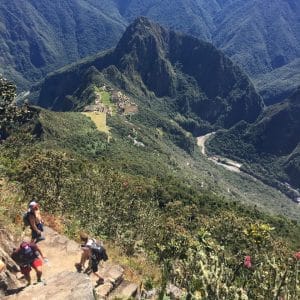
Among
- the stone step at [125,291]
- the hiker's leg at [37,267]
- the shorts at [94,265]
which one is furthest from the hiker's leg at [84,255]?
the hiker's leg at [37,267]

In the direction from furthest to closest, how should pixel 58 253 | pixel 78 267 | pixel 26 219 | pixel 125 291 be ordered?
pixel 26 219 → pixel 58 253 → pixel 78 267 → pixel 125 291

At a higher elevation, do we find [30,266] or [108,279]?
[30,266]

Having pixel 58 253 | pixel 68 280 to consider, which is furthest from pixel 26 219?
pixel 68 280

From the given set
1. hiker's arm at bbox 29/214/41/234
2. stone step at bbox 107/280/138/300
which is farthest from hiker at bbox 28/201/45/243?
stone step at bbox 107/280/138/300

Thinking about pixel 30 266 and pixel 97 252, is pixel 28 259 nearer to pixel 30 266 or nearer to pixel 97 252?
pixel 30 266

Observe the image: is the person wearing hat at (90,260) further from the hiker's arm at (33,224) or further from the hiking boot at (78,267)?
the hiker's arm at (33,224)

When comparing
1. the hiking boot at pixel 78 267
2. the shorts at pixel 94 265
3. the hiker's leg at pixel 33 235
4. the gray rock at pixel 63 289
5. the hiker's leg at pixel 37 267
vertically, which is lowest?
the hiking boot at pixel 78 267

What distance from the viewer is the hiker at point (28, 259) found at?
933 inches

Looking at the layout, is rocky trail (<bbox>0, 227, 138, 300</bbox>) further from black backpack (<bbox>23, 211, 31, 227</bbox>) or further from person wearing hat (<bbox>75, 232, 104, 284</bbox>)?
black backpack (<bbox>23, 211, 31, 227</bbox>)

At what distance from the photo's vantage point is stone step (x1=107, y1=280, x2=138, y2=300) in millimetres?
23539

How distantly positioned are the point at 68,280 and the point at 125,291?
343 centimetres

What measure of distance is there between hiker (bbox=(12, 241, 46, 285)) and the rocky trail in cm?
48

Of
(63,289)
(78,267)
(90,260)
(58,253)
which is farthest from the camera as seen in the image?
(58,253)

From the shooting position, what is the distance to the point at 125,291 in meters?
24.2
